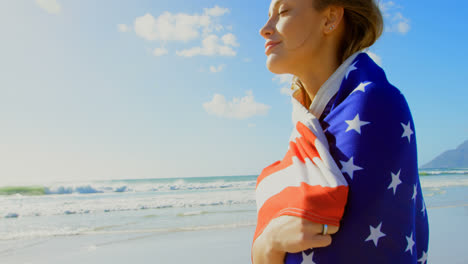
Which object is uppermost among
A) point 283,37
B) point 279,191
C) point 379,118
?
point 283,37

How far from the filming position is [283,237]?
842 millimetres

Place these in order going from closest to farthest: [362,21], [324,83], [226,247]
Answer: [324,83] → [362,21] → [226,247]

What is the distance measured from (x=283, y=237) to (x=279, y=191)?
142 mm

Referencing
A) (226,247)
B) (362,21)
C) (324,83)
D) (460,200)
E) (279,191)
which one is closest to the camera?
(279,191)

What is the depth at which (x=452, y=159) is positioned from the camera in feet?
236

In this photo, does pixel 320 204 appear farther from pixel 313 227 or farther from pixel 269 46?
pixel 269 46

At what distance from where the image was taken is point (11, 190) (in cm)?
2081

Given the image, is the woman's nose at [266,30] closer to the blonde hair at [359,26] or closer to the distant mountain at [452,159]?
the blonde hair at [359,26]

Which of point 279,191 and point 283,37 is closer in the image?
point 279,191

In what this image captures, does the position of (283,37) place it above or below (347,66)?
above

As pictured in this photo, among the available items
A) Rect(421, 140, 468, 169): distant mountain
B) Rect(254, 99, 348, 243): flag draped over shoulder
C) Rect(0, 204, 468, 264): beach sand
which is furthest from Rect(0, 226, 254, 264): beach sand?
Rect(421, 140, 468, 169): distant mountain

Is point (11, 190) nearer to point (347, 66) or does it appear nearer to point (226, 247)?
point (226, 247)

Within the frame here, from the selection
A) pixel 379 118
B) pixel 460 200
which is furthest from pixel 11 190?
pixel 379 118

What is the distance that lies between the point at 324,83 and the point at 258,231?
0.50 m
